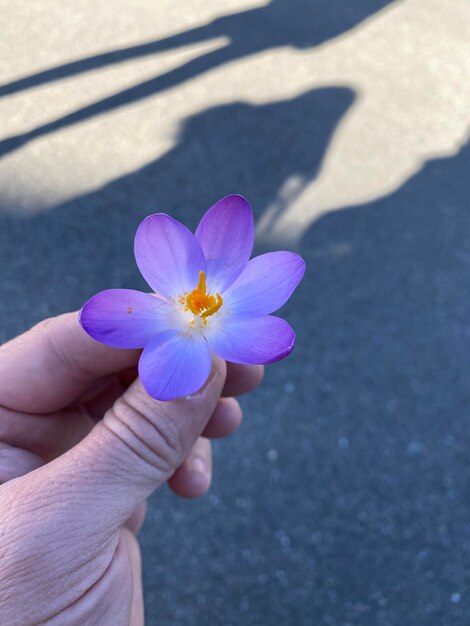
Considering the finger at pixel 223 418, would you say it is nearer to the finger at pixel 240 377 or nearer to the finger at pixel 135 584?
the finger at pixel 240 377

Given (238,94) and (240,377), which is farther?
(238,94)

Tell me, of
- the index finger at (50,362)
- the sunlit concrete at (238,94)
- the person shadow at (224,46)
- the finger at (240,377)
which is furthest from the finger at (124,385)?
the person shadow at (224,46)

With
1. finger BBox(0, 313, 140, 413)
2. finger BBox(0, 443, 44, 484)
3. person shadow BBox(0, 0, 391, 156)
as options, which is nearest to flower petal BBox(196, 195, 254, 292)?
finger BBox(0, 313, 140, 413)

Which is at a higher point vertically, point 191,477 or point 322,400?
point 191,477

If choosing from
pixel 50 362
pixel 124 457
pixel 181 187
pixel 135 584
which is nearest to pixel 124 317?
pixel 124 457

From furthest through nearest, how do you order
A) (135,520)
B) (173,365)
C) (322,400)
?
(322,400) → (135,520) → (173,365)

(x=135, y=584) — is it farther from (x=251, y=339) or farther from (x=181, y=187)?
(x=181, y=187)

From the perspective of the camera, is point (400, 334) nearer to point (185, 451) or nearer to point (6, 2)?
point (185, 451)
